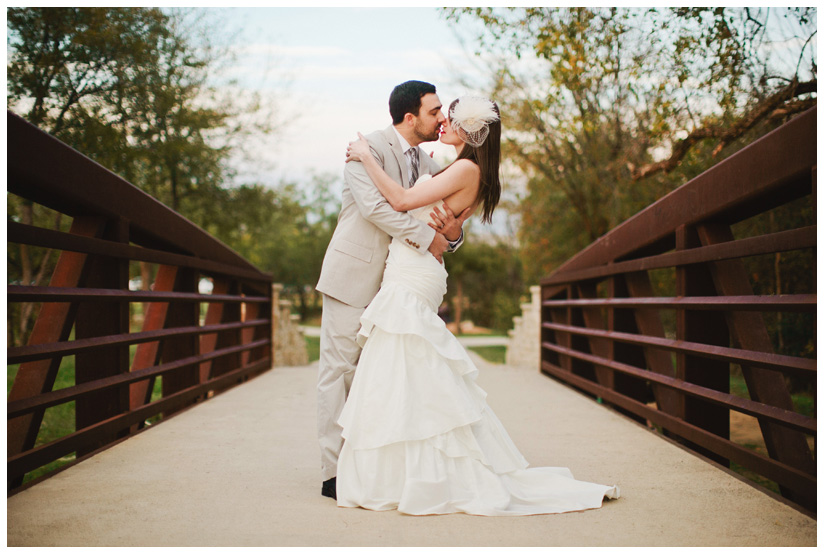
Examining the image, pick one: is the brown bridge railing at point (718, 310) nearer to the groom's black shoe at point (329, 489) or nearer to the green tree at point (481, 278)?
the groom's black shoe at point (329, 489)

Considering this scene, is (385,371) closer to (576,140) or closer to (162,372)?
(162,372)

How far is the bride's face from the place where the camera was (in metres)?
3.19

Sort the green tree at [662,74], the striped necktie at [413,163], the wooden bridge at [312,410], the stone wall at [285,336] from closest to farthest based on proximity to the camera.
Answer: the wooden bridge at [312,410]
the striped necktie at [413,163]
the green tree at [662,74]
the stone wall at [285,336]

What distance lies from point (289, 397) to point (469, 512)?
3.79m

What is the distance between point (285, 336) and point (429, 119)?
7541mm

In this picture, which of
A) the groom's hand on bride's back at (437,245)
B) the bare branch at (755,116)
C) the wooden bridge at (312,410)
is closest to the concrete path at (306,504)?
the wooden bridge at (312,410)

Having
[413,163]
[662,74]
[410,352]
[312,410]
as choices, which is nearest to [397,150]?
[413,163]

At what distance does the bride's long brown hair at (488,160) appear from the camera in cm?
316

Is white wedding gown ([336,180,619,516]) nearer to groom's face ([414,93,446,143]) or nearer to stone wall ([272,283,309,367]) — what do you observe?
groom's face ([414,93,446,143])

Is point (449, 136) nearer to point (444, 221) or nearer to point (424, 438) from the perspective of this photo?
point (444, 221)

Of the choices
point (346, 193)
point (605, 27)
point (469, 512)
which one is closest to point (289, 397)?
point (346, 193)

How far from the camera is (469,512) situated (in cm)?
267

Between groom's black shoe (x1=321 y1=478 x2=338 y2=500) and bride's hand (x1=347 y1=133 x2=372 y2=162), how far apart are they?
4.44 ft

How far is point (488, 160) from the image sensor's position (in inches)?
125
